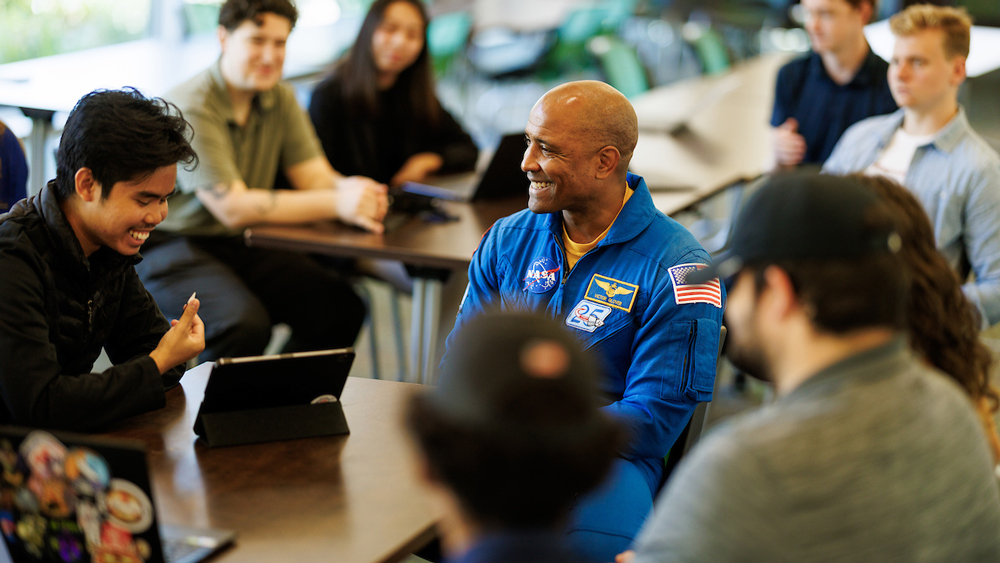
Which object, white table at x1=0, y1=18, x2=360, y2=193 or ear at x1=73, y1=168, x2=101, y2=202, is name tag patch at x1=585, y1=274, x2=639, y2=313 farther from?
white table at x1=0, y1=18, x2=360, y2=193

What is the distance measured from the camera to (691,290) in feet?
6.20

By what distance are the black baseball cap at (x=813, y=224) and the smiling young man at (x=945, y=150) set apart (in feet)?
6.41

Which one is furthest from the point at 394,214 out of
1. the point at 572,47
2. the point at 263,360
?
the point at 572,47

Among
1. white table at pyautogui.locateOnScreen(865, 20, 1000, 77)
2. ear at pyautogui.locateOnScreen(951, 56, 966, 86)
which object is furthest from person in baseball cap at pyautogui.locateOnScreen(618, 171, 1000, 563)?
white table at pyautogui.locateOnScreen(865, 20, 1000, 77)

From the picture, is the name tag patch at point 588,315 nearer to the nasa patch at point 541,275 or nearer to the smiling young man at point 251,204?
the nasa patch at point 541,275

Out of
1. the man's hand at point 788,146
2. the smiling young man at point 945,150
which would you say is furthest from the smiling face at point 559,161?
the man's hand at point 788,146

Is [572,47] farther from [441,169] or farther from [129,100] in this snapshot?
[129,100]

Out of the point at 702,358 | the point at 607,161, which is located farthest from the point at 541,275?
the point at 702,358

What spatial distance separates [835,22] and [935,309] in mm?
→ 2512

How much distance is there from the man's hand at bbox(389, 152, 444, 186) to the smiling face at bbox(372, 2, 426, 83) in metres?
0.37

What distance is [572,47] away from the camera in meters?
8.32

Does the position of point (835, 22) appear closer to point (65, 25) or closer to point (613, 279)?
point (613, 279)

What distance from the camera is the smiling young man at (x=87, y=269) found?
5.03 ft

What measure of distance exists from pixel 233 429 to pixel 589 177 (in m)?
0.93
